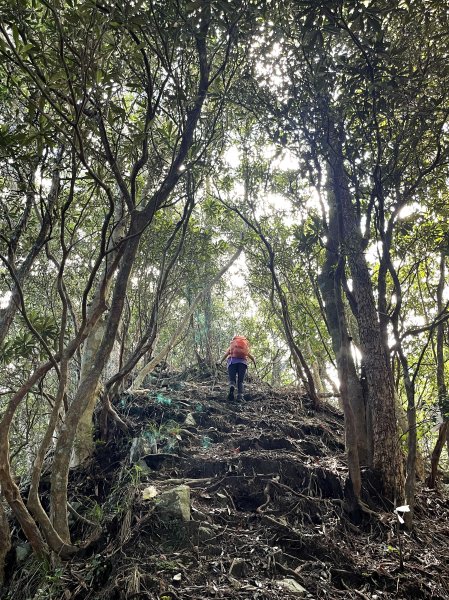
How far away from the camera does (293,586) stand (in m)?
3.67

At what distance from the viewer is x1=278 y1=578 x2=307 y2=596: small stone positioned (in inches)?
141

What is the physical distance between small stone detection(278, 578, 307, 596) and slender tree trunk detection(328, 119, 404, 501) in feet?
7.26

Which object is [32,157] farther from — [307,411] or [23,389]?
[307,411]

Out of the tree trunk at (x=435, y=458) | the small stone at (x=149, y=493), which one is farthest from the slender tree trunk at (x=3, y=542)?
the tree trunk at (x=435, y=458)

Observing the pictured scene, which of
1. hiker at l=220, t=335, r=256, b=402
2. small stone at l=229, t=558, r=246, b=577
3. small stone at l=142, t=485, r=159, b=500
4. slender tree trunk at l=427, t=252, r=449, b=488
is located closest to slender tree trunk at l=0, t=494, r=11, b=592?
small stone at l=142, t=485, r=159, b=500

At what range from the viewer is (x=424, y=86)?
4.54 meters

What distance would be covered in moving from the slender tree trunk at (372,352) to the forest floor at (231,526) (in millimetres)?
481

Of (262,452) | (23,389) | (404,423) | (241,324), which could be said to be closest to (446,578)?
(262,452)

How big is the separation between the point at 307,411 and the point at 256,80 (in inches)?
241

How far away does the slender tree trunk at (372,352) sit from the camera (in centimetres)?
554

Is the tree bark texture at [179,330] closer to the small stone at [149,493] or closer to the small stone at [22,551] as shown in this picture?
the small stone at [149,493]

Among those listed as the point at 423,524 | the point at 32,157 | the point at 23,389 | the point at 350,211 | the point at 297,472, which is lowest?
the point at 423,524

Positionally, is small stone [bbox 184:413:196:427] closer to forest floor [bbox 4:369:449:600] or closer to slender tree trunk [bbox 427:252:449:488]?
forest floor [bbox 4:369:449:600]

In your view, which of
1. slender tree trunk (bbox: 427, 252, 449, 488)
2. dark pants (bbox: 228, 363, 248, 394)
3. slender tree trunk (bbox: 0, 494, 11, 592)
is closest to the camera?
slender tree trunk (bbox: 0, 494, 11, 592)
